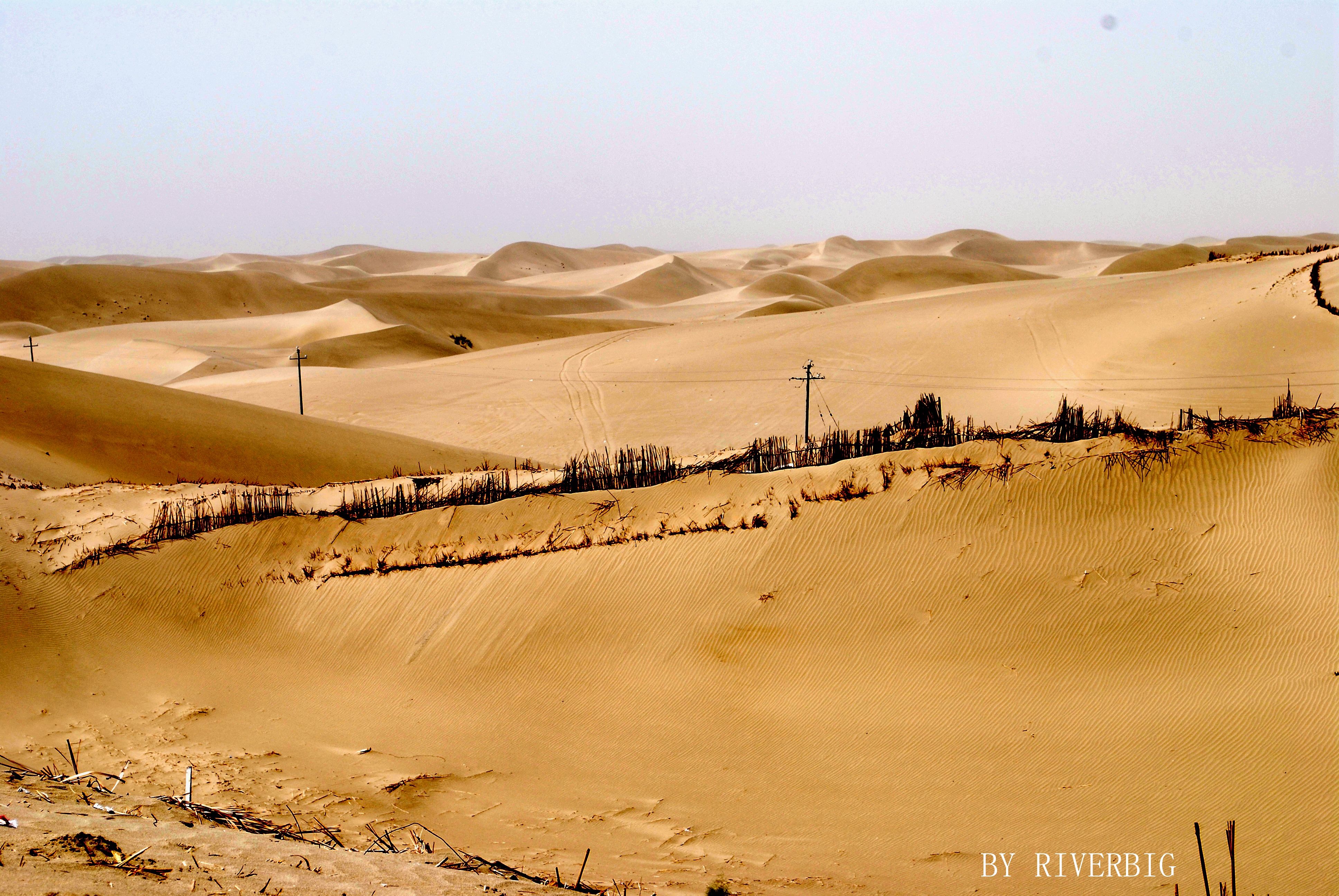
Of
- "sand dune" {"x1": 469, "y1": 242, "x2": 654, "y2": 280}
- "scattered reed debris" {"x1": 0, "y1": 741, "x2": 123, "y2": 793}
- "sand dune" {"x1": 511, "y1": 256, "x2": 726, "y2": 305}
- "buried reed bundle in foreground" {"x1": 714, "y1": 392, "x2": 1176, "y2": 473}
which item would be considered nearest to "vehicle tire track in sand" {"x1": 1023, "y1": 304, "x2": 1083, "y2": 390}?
"buried reed bundle in foreground" {"x1": 714, "y1": 392, "x2": 1176, "y2": 473}

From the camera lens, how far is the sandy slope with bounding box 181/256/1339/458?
2517 cm

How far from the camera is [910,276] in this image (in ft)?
308

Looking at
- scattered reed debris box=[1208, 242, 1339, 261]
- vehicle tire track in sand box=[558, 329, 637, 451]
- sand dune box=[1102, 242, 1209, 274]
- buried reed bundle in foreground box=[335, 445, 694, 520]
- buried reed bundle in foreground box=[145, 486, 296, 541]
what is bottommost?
vehicle tire track in sand box=[558, 329, 637, 451]

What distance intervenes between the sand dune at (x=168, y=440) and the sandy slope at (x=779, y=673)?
5.71 meters

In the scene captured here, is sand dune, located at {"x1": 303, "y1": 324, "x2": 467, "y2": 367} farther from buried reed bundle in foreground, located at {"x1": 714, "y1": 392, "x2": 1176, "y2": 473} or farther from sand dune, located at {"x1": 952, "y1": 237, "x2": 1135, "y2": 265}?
sand dune, located at {"x1": 952, "y1": 237, "x2": 1135, "y2": 265}

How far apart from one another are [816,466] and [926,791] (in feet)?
14.0

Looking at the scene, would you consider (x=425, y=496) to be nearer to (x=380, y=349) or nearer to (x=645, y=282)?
(x=380, y=349)

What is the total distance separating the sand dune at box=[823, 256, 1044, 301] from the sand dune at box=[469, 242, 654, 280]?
142 feet

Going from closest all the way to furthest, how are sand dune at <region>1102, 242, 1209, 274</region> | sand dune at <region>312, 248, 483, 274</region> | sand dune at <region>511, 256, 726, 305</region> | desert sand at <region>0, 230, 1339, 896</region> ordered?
desert sand at <region>0, 230, 1339, 896</region> < sand dune at <region>1102, 242, 1209, 274</region> < sand dune at <region>511, 256, 726, 305</region> < sand dune at <region>312, 248, 483, 274</region>

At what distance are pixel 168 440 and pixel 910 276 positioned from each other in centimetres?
8482

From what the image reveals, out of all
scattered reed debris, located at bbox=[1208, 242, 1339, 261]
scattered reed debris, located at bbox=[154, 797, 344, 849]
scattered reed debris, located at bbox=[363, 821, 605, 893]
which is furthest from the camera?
scattered reed debris, located at bbox=[1208, 242, 1339, 261]

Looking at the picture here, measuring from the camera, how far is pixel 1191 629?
7125mm

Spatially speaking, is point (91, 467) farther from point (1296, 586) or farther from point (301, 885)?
point (1296, 586)

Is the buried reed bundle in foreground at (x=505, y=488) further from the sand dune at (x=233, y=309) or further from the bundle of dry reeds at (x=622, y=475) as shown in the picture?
the sand dune at (x=233, y=309)
